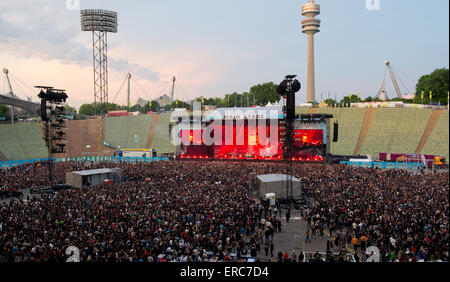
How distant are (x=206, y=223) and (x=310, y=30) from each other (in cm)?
9586

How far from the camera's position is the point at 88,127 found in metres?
62.1

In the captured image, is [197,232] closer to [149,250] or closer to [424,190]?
[149,250]

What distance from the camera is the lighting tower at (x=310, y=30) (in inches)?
3770

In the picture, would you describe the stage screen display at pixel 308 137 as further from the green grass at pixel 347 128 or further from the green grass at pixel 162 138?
the green grass at pixel 162 138

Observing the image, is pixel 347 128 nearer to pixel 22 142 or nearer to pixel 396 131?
pixel 396 131

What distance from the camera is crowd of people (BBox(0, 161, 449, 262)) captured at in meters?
11.3

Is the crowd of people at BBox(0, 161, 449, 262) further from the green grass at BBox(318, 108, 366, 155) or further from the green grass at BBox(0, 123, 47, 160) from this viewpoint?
the green grass at BBox(0, 123, 47, 160)

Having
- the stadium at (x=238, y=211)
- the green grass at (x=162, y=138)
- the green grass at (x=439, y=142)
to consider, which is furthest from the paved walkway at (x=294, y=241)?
the green grass at (x=162, y=138)

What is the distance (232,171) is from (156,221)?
44.5 ft

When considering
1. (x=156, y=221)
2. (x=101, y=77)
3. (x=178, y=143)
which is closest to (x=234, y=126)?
(x=178, y=143)

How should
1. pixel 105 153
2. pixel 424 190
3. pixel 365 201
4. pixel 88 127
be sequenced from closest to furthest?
pixel 365 201 < pixel 424 190 < pixel 105 153 < pixel 88 127

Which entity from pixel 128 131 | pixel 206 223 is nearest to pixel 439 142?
pixel 206 223

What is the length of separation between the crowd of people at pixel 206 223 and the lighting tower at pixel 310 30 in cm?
8013

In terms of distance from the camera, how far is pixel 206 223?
13594mm
